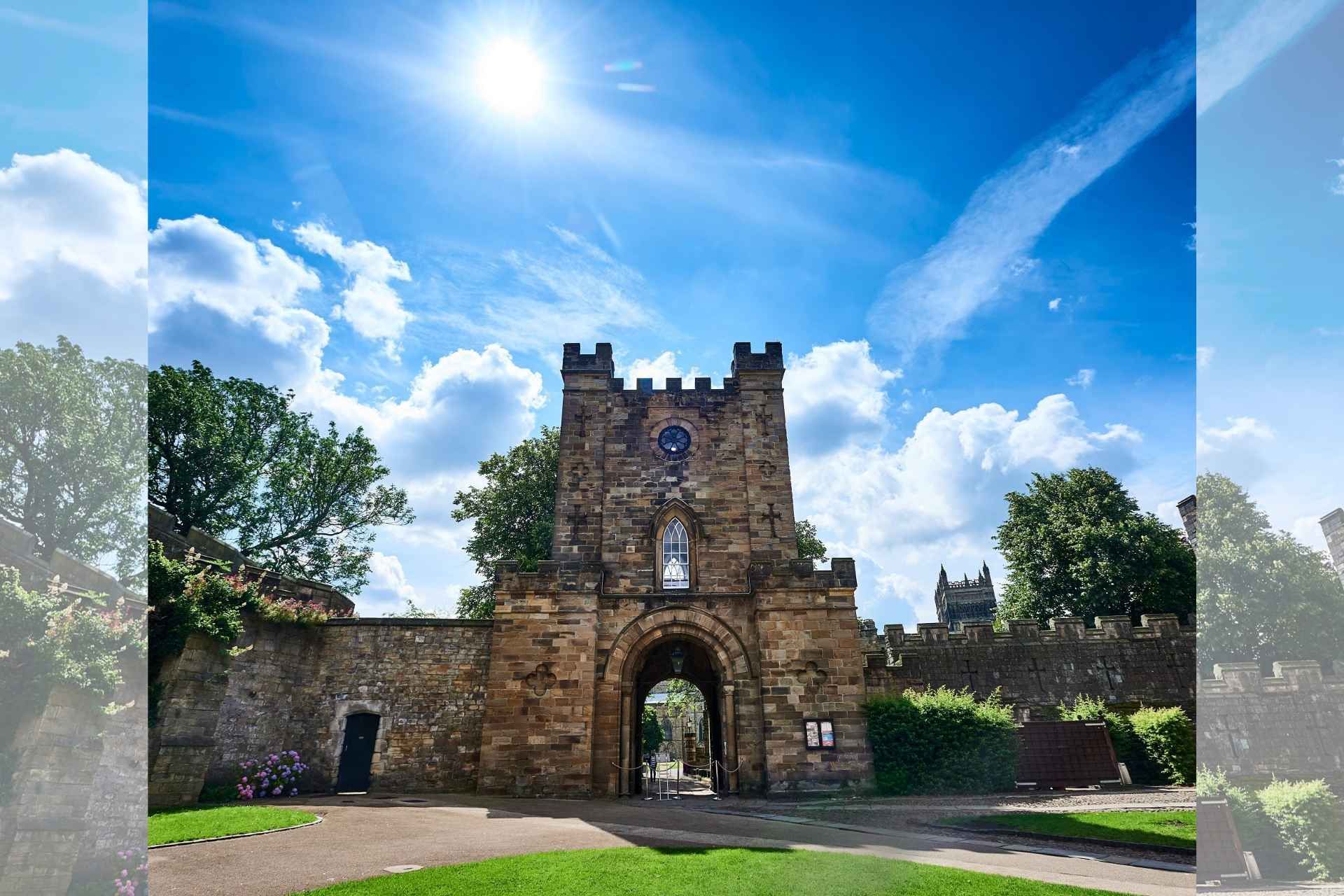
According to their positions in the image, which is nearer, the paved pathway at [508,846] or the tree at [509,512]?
the paved pathway at [508,846]

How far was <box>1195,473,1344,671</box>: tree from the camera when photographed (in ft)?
79.7

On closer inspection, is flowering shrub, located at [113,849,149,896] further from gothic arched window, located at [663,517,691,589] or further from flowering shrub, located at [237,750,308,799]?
gothic arched window, located at [663,517,691,589]

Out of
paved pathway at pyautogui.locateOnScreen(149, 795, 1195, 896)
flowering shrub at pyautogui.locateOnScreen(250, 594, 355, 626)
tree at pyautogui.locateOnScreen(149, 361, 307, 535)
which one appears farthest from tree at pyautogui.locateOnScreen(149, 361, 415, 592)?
paved pathway at pyautogui.locateOnScreen(149, 795, 1195, 896)

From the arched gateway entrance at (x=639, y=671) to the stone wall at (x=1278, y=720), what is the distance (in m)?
12.7

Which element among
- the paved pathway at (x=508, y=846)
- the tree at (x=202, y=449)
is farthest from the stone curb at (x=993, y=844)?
the tree at (x=202, y=449)

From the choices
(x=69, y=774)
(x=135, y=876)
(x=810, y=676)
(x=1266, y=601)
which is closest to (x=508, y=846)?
(x=135, y=876)

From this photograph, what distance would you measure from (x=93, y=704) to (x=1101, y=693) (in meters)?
25.1

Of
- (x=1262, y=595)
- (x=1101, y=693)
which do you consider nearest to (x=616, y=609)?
(x=1101, y=693)

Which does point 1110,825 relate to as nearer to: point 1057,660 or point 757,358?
point 1057,660

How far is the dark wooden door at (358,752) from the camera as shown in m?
18.2

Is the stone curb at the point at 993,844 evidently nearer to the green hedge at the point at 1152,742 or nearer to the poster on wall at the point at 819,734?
the poster on wall at the point at 819,734

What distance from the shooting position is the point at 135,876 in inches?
324

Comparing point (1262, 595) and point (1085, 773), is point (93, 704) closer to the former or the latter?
point (1085, 773)

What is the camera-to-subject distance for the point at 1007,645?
21.7m
